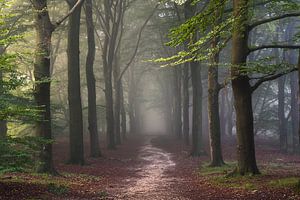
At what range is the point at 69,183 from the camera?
14.7m

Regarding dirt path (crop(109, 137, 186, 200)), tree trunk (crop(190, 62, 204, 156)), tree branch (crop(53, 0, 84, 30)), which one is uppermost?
tree branch (crop(53, 0, 84, 30))

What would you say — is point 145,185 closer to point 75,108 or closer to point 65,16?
point 75,108

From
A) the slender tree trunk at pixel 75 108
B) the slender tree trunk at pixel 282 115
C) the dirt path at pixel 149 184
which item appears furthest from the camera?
the slender tree trunk at pixel 282 115

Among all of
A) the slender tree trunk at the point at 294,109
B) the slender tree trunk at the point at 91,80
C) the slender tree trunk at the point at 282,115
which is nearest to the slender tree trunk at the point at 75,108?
the slender tree trunk at the point at 91,80

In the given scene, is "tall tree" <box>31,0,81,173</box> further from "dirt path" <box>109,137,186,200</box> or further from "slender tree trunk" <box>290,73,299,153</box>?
"slender tree trunk" <box>290,73,299,153</box>

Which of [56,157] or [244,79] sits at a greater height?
[244,79]

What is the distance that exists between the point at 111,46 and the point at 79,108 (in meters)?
10.7

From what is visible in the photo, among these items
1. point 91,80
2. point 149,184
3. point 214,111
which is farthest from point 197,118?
point 149,184

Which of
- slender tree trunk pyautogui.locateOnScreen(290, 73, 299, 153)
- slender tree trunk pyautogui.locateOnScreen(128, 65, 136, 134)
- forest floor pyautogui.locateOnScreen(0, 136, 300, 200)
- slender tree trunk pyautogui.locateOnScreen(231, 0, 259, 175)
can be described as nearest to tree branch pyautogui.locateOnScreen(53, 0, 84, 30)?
forest floor pyautogui.locateOnScreen(0, 136, 300, 200)

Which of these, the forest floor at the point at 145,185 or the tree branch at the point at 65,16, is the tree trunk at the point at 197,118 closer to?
the forest floor at the point at 145,185

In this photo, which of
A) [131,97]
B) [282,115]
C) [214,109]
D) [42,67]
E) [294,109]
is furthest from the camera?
[131,97]

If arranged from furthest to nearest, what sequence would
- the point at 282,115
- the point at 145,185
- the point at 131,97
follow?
the point at 131,97 → the point at 282,115 → the point at 145,185

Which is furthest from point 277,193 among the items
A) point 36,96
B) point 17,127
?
point 17,127

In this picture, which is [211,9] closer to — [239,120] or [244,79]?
[244,79]
